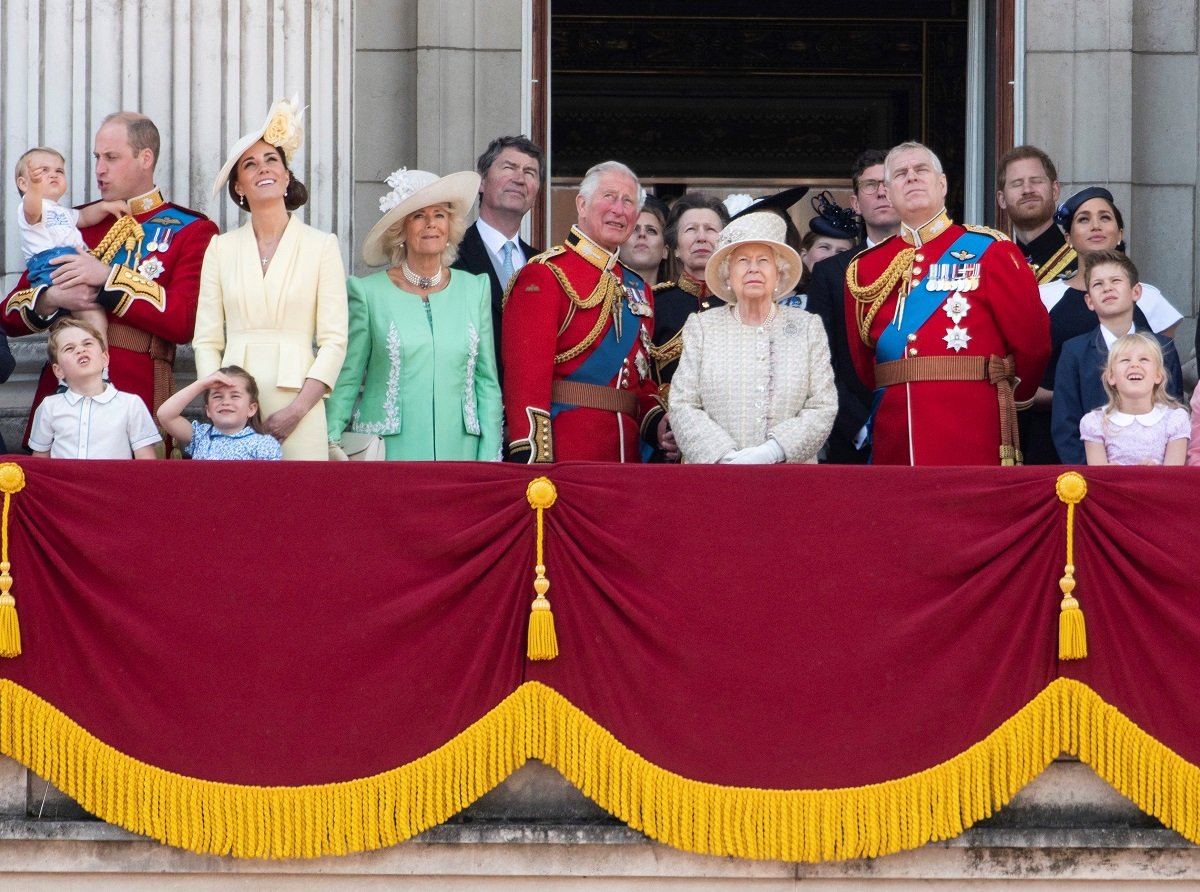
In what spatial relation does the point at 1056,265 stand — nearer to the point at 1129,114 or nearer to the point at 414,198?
the point at 1129,114

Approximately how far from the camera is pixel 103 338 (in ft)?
22.0

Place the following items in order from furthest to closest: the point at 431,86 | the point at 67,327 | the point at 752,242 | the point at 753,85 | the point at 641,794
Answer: the point at 753,85 → the point at 431,86 → the point at 752,242 → the point at 67,327 → the point at 641,794

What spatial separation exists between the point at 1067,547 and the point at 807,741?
88cm

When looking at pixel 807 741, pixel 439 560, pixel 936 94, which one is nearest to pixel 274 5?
pixel 439 560

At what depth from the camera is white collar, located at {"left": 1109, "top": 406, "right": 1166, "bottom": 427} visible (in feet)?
21.3

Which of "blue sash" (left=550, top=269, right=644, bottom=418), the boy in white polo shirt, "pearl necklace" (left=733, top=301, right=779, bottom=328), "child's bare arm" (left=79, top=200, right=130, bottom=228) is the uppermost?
"child's bare arm" (left=79, top=200, right=130, bottom=228)

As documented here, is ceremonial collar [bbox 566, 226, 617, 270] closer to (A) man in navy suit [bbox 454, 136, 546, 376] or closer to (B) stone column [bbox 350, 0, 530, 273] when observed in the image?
(A) man in navy suit [bbox 454, 136, 546, 376]

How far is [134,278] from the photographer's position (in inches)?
277

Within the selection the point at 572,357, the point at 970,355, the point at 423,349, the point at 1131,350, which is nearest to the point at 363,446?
the point at 423,349

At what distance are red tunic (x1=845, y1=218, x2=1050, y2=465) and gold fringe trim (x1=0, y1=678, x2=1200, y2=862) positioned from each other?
3.73 feet

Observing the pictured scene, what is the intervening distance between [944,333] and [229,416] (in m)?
2.24

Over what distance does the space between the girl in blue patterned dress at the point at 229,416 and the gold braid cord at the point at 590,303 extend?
1.01 m

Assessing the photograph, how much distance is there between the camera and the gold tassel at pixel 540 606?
5.95 metres

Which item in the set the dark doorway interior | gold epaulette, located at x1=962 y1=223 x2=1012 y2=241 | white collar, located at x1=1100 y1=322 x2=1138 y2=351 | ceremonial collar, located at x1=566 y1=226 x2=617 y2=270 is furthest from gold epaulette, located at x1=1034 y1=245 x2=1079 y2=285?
the dark doorway interior
